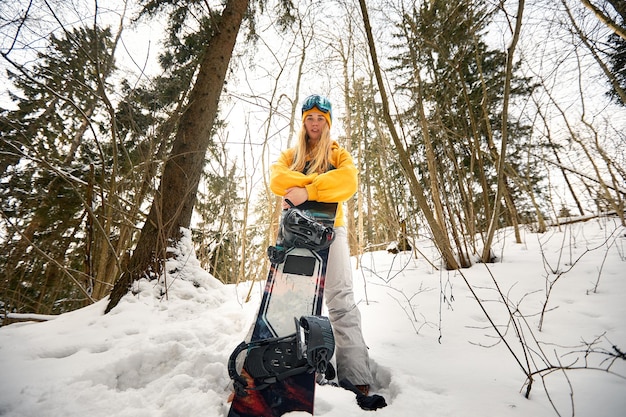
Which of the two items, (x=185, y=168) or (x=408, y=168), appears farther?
(x=185, y=168)

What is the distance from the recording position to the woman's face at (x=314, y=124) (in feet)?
6.05

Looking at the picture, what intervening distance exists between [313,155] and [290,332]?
47.7 inches

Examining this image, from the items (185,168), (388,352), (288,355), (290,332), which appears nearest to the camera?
(288,355)

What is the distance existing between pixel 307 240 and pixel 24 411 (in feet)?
4.45

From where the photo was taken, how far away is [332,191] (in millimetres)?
1586

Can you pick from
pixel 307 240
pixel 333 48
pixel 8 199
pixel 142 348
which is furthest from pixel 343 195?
pixel 8 199

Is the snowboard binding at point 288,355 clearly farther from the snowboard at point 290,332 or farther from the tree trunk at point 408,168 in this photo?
the tree trunk at point 408,168

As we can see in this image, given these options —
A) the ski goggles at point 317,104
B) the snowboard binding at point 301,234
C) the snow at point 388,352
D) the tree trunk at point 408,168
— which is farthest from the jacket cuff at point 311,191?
the tree trunk at point 408,168

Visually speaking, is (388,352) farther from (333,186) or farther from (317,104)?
(317,104)

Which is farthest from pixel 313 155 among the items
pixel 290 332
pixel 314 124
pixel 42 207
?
pixel 42 207

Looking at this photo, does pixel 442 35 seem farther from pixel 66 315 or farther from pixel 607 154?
pixel 66 315

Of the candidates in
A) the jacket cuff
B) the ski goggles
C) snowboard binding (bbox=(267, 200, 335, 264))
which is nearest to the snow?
snowboard binding (bbox=(267, 200, 335, 264))

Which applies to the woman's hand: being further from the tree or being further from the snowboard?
the tree

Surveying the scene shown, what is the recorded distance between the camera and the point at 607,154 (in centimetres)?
432
